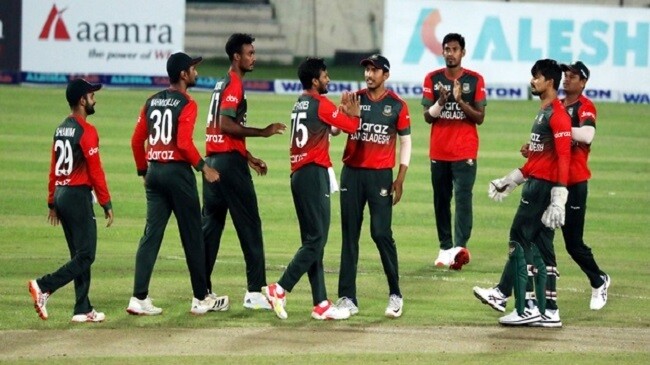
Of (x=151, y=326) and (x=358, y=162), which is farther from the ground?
(x=358, y=162)

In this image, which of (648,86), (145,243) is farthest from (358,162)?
(648,86)

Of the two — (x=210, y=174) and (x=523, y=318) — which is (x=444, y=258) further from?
(x=210, y=174)

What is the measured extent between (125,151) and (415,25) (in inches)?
446

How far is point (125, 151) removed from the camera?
78.8ft

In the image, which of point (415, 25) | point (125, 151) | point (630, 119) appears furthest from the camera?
point (415, 25)

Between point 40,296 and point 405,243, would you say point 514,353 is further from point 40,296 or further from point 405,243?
point 405,243

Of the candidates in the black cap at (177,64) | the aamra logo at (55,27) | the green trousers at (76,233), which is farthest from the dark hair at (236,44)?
the aamra logo at (55,27)

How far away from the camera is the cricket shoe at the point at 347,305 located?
12.5 metres

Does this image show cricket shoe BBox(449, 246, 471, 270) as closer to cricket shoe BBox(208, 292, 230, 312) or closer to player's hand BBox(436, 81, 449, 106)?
player's hand BBox(436, 81, 449, 106)

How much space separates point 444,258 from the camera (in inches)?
604

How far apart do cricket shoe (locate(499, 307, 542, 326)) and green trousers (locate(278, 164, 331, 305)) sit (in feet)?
5.11

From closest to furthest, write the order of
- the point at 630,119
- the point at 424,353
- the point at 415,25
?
1. the point at 424,353
2. the point at 630,119
3. the point at 415,25

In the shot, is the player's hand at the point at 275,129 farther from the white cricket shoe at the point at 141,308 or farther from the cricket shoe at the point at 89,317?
the cricket shoe at the point at 89,317

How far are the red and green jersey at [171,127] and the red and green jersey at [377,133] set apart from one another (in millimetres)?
1448
